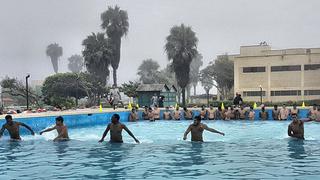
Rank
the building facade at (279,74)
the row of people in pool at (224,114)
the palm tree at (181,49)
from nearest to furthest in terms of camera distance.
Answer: the row of people in pool at (224,114), the palm tree at (181,49), the building facade at (279,74)

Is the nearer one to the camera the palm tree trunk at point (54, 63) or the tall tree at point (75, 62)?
the palm tree trunk at point (54, 63)

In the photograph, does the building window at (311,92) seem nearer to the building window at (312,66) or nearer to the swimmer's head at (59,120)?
the building window at (312,66)

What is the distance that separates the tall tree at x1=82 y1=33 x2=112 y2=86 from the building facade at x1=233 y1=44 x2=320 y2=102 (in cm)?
1824

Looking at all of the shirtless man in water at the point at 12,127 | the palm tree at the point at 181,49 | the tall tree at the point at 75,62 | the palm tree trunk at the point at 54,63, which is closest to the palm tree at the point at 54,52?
the palm tree trunk at the point at 54,63

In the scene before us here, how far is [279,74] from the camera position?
59438 mm

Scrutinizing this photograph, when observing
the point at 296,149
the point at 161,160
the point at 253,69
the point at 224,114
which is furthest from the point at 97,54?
the point at 161,160

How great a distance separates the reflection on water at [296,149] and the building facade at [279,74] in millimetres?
44961

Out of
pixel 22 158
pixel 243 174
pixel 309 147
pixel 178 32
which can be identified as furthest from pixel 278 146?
pixel 178 32

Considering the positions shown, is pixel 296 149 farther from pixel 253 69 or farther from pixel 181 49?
pixel 253 69

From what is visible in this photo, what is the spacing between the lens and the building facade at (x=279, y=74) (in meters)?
58.3

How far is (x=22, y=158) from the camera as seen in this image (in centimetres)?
1209

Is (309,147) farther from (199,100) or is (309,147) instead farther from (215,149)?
(199,100)

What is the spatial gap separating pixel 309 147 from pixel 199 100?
75.8m

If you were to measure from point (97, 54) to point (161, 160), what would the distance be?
52336mm
